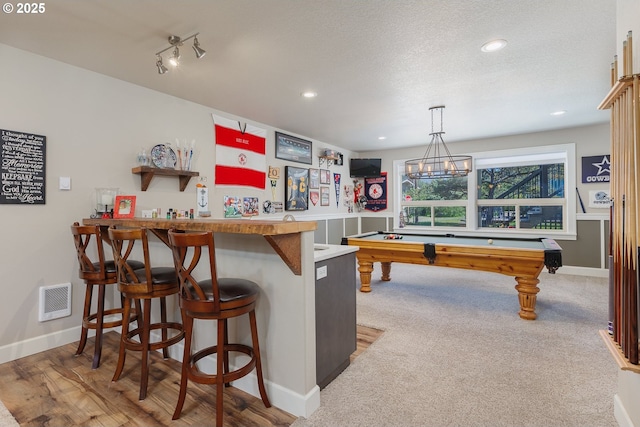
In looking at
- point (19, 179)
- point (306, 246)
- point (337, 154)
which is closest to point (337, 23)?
point (306, 246)

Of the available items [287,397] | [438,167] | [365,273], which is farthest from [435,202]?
[287,397]

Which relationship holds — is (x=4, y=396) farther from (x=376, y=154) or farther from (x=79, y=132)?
(x=376, y=154)

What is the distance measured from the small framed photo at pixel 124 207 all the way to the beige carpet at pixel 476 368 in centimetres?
228

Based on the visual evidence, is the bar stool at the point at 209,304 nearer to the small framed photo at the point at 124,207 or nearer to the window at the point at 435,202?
the small framed photo at the point at 124,207

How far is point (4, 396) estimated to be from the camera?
1.89 meters

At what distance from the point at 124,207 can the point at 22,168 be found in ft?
2.50

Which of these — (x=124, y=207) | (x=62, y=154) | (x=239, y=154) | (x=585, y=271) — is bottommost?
(x=585, y=271)

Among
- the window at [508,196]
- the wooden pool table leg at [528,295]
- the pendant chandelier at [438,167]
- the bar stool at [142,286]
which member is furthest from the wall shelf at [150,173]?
the window at [508,196]

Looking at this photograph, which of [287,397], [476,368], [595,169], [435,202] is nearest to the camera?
[287,397]

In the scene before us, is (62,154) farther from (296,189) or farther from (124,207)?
(296,189)

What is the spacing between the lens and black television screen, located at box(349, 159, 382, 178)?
680cm

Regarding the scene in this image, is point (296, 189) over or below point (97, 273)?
over

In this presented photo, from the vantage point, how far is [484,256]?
130 inches

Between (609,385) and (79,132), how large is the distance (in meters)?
4.58
